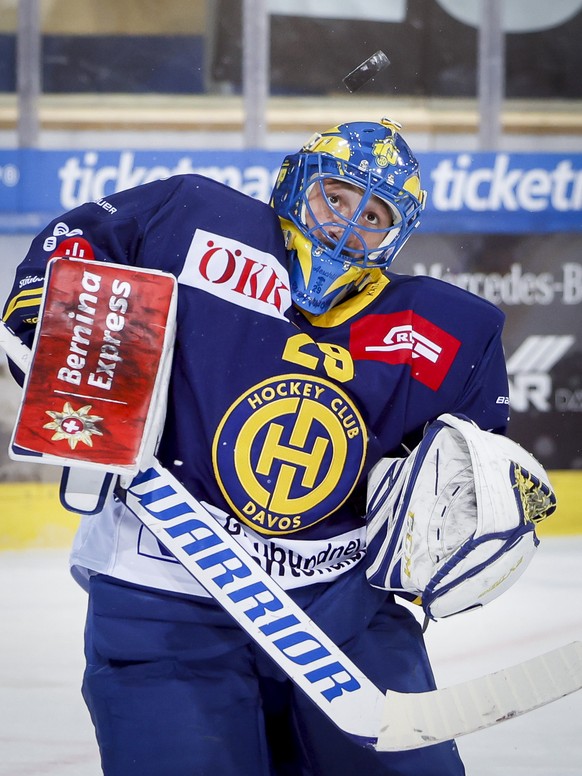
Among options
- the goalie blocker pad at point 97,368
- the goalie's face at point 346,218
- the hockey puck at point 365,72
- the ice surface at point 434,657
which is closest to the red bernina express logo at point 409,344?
the goalie's face at point 346,218

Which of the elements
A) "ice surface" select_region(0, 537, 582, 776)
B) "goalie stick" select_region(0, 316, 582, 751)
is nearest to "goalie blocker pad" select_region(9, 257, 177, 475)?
"goalie stick" select_region(0, 316, 582, 751)

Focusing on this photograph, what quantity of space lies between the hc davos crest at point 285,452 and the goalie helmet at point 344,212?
0.45 ft

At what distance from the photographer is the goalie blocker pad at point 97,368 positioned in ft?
4.75

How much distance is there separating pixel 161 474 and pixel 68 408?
0.16m

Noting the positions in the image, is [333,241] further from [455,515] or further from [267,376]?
[455,515]

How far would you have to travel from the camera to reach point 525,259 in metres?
4.23

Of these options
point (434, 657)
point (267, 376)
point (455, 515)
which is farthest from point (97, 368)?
point (434, 657)

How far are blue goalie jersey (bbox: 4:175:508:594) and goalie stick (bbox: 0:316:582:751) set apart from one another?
0.18ft

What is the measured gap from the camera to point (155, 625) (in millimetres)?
1545

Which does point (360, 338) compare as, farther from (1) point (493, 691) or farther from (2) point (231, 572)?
(1) point (493, 691)

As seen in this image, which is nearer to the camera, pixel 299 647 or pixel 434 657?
pixel 299 647

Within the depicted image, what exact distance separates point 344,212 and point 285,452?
37 cm

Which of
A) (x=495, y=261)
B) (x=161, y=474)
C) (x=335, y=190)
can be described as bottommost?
(x=495, y=261)

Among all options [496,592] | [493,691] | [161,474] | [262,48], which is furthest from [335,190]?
[262,48]
